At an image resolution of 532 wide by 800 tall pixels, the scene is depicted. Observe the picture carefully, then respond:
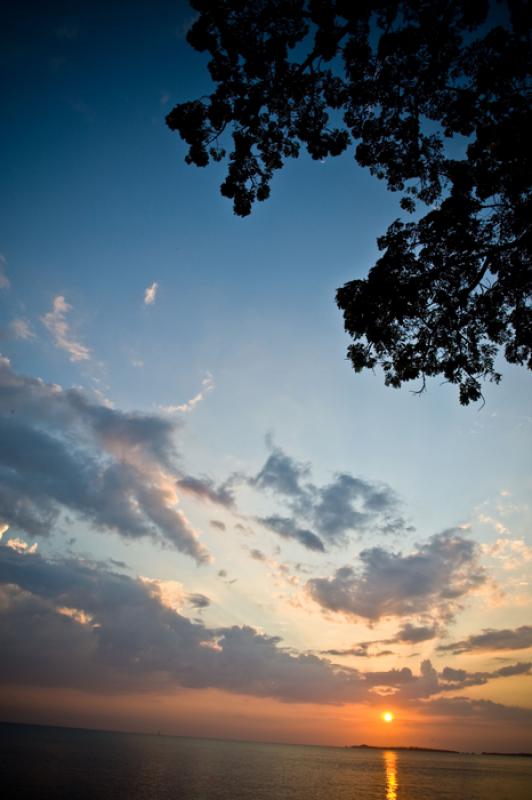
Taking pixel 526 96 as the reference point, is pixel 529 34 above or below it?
above

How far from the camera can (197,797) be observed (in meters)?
49.5

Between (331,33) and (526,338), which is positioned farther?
(526,338)

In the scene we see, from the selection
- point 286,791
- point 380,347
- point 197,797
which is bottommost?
point 286,791

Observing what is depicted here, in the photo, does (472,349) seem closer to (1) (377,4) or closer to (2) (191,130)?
(1) (377,4)

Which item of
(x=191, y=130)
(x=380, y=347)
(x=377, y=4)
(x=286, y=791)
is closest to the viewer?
(x=377, y=4)

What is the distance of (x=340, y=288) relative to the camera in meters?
12.4

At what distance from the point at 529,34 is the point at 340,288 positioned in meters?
7.92

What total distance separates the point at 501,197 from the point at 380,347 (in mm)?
5619

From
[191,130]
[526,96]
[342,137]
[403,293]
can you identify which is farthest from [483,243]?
[191,130]

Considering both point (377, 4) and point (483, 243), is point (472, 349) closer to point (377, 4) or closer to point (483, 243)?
point (483, 243)

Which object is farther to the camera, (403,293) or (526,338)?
(526,338)

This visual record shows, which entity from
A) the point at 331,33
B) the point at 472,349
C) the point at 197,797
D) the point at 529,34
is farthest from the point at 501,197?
the point at 197,797

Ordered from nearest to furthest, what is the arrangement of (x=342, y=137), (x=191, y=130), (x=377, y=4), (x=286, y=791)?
(x=377, y=4)
(x=191, y=130)
(x=342, y=137)
(x=286, y=791)

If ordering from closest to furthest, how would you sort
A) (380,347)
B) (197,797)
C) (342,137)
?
(342,137), (380,347), (197,797)
